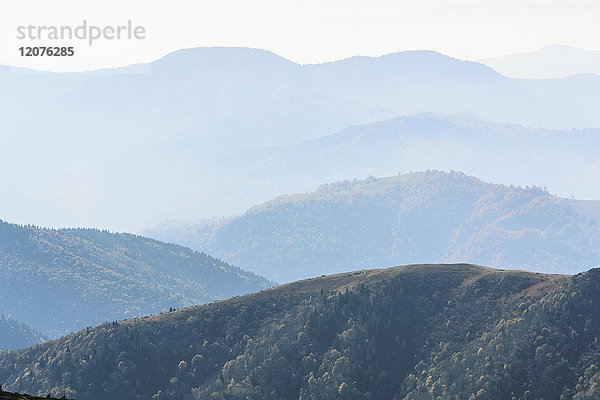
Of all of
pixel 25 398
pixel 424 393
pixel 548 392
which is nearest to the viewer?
pixel 25 398

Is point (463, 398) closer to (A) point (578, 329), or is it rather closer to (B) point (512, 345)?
(B) point (512, 345)

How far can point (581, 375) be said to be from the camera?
18475 cm

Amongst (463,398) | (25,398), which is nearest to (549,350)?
(463,398)

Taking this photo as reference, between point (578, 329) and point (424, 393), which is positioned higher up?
point (578, 329)

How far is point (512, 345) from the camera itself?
200 m

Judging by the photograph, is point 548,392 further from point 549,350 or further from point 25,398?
point 25,398

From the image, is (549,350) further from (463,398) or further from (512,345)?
(463,398)

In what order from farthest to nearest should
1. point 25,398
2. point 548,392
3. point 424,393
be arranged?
point 424,393, point 548,392, point 25,398

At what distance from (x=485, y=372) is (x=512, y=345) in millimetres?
10891

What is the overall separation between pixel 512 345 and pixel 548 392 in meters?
18.0

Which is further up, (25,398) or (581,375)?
Answer: (25,398)

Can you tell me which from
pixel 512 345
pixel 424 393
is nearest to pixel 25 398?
pixel 424 393

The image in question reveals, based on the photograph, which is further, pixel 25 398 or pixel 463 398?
pixel 463 398

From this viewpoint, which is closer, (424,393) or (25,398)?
(25,398)
